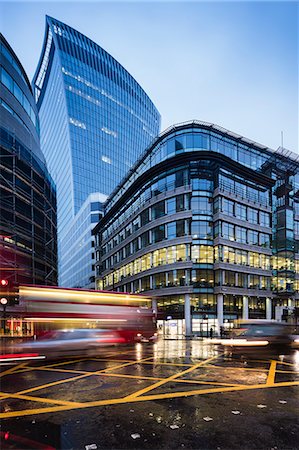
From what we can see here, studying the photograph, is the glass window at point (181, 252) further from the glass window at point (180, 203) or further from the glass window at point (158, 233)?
the glass window at point (180, 203)

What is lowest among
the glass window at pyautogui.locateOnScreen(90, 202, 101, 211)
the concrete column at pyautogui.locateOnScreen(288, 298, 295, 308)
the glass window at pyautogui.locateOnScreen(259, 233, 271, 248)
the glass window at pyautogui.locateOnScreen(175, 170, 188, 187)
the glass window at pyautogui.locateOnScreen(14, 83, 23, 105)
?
the concrete column at pyautogui.locateOnScreen(288, 298, 295, 308)

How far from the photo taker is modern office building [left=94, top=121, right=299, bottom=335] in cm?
4181

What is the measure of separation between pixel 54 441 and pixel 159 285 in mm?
39263

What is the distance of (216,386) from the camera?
912cm

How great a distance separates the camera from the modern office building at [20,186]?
3428 cm

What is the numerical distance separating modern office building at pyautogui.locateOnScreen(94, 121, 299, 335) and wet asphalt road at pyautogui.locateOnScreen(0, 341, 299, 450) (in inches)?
1074

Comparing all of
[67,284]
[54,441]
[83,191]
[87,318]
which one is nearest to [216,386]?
[54,441]

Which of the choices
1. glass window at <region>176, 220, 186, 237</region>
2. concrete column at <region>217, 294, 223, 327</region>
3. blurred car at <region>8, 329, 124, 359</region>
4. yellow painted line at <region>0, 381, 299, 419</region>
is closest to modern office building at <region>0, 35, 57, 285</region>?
blurred car at <region>8, 329, 124, 359</region>

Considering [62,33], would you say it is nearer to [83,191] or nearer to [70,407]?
[83,191]

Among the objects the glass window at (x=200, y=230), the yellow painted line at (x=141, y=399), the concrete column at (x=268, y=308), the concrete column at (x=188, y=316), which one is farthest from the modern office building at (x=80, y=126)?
the yellow painted line at (x=141, y=399)

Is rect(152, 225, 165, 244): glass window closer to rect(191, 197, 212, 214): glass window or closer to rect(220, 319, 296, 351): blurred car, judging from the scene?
rect(191, 197, 212, 214): glass window

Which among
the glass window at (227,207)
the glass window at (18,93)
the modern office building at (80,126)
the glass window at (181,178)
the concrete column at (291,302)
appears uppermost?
the modern office building at (80,126)

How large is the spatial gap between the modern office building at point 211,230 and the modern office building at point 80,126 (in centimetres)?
5233

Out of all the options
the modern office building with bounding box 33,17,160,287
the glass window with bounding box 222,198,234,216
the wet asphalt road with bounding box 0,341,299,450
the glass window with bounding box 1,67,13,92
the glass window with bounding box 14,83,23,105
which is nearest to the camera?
the wet asphalt road with bounding box 0,341,299,450
